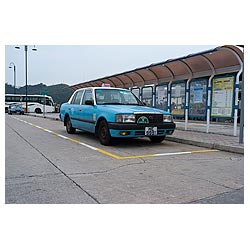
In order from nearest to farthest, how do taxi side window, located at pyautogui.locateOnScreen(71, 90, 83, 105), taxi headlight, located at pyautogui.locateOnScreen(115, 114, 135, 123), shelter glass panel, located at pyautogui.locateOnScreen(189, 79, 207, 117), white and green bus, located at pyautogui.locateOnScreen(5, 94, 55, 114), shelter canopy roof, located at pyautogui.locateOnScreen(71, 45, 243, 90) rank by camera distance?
taxi headlight, located at pyautogui.locateOnScreen(115, 114, 135, 123)
taxi side window, located at pyautogui.locateOnScreen(71, 90, 83, 105)
shelter canopy roof, located at pyautogui.locateOnScreen(71, 45, 243, 90)
shelter glass panel, located at pyautogui.locateOnScreen(189, 79, 207, 117)
white and green bus, located at pyautogui.locateOnScreen(5, 94, 55, 114)

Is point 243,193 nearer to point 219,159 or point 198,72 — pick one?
point 219,159

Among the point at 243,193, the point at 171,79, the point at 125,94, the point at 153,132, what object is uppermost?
the point at 171,79

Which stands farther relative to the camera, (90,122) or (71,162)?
(90,122)

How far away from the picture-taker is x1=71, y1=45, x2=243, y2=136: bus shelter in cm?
992

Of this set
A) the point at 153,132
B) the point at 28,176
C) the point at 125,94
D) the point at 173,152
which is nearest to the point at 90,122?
the point at 125,94

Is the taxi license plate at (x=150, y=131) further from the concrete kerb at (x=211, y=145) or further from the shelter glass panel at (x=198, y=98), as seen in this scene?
the shelter glass panel at (x=198, y=98)

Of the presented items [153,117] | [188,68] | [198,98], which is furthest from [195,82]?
[153,117]

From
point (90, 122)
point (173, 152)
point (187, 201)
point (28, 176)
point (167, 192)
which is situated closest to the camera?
point (187, 201)

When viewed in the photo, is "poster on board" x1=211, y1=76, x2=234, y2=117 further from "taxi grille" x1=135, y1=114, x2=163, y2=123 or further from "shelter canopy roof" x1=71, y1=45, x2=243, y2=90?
"taxi grille" x1=135, y1=114, x2=163, y2=123

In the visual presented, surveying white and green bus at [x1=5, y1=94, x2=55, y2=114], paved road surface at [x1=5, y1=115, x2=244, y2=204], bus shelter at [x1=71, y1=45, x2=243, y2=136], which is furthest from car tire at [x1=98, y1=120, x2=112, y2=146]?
white and green bus at [x1=5, y1=94, x2=55, y2=114]

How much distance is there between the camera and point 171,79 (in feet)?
43.2

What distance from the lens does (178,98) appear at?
14109 mm

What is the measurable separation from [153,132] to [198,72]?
6.46 m

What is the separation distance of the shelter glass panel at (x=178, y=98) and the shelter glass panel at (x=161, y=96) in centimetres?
45
